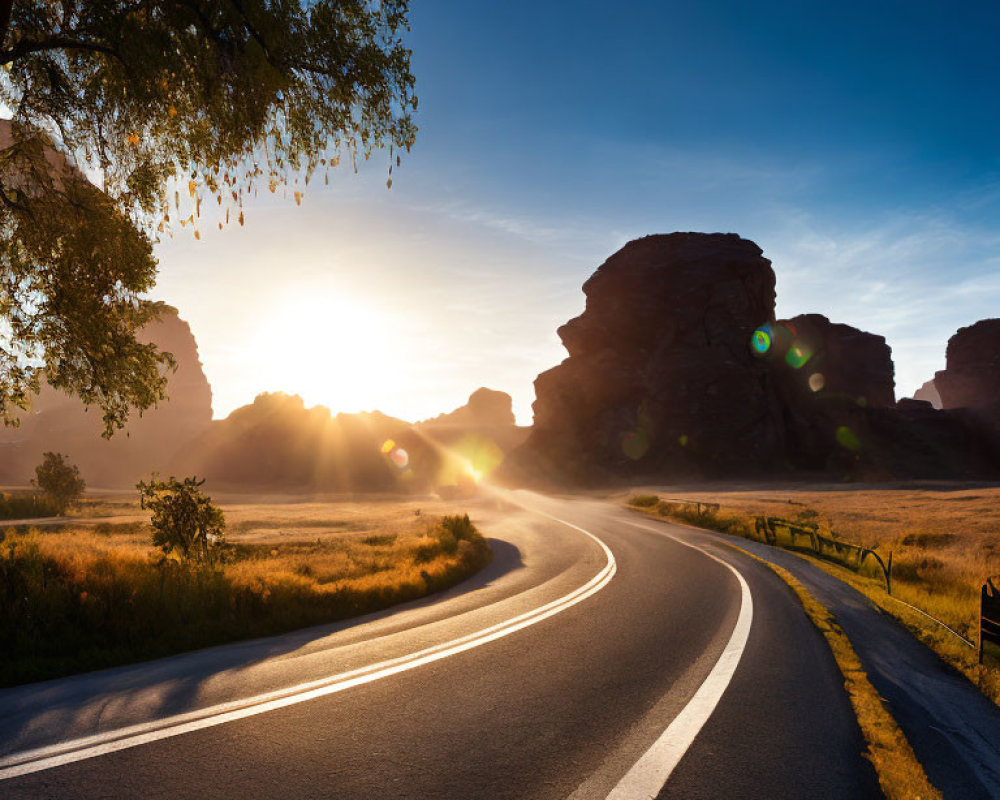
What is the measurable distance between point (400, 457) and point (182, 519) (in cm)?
11841

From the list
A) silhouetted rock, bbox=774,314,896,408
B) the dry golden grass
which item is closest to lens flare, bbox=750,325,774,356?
silhouetted rock, bbox=774,314,896,408

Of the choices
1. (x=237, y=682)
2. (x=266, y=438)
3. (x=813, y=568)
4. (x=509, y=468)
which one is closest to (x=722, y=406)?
(x=509, y=468)

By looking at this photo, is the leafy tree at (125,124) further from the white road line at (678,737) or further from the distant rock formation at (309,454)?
the distant rock formation at (309,454)

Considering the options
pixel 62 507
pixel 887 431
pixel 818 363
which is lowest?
pixel 62 507

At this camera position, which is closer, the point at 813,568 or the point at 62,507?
the point at 813,568

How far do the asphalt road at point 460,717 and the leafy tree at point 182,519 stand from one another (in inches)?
207

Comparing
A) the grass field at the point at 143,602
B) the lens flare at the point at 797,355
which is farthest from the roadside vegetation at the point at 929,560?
the lens flare at the point at 797,355

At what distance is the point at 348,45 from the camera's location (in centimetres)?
800

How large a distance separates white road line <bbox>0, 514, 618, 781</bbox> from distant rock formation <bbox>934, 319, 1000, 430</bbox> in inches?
5012

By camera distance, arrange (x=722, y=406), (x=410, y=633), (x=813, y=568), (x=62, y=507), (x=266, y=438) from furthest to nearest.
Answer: (x=266, y=438), (x=722, y=406), (x=62, y=507), (x=813, y=568), (x=410, y=633)

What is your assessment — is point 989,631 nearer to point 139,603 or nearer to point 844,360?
point 139,603

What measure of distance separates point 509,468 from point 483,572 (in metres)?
88.4

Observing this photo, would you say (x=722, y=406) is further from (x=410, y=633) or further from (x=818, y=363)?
(x=410, y=633)

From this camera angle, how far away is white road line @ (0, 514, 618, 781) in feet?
11.6
